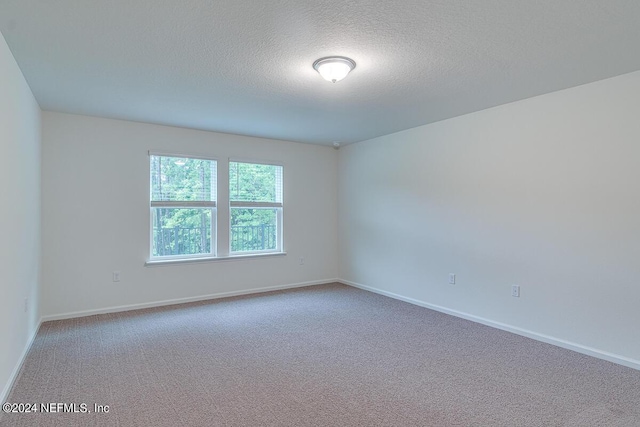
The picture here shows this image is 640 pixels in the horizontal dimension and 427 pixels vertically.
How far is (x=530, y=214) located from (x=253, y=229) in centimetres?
378

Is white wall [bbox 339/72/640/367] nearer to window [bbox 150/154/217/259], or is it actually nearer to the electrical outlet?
the electrical outlet

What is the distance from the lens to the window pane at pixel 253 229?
17.8 feet

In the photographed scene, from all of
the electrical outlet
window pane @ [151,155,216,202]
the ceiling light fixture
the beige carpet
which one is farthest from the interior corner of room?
the ceiling light fixture

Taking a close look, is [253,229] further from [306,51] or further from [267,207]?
[306,51]

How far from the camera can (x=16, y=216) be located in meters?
2.78

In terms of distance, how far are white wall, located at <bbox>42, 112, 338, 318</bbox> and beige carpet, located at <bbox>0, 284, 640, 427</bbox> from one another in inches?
20.2

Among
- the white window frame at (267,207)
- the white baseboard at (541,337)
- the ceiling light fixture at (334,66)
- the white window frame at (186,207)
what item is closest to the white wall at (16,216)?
the white window frame at (186,207)

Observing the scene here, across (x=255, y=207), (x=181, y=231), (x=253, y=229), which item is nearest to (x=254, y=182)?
(x=255, y=207)

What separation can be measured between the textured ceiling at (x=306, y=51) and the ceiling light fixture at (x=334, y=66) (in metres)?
0.08

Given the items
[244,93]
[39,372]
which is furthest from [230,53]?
[39,372]

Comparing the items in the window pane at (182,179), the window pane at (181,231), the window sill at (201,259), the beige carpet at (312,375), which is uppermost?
the window pane at (182,179)

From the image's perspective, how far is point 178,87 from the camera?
131 inches

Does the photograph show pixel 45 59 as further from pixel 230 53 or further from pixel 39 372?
pixel 39 372

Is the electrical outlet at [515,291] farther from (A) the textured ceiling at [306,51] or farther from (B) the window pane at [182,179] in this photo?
(B) the window pane at [182,179]
